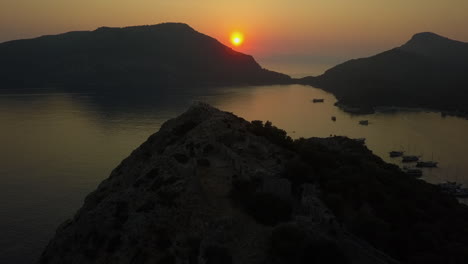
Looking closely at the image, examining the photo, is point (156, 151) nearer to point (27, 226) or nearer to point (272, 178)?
point (272, 178)

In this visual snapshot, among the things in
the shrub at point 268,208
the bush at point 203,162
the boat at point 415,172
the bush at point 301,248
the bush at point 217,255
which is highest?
the bush at point 203,162

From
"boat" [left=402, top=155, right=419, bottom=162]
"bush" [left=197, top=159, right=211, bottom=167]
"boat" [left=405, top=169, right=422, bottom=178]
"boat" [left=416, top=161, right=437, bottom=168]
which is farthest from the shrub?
"boat" [left=402, top=155, right=419, bottom=162]

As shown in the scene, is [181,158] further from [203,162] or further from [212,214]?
[212,214]

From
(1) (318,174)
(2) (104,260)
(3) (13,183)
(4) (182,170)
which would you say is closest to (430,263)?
(1) (318,174)

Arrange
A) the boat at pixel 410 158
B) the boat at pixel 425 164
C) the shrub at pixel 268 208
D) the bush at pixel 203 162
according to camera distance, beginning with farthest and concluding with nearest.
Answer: the boat at pixel 410 158, the boat at pixel 425 164, the bush at pixel 203 162, the shrub at pixel 268 208

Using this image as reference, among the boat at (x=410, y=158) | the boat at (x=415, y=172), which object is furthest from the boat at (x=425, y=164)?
the boat at (x=415, y=172)

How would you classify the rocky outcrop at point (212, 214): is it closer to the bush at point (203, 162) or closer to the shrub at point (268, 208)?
the shrub at point (268, 208)
